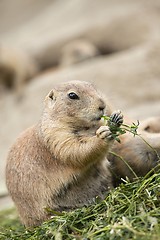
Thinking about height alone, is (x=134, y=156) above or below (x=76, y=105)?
below

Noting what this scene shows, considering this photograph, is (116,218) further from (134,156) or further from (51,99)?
(51,99)

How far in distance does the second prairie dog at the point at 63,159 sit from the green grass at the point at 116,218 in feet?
1.08

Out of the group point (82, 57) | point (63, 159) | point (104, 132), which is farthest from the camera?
point (82, 57)

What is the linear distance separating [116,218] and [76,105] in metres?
1.25

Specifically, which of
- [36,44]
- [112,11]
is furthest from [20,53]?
[112,11]

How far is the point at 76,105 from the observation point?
221 inches

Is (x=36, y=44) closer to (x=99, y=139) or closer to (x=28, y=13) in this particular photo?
(x=28, y=13)

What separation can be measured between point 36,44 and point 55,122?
14.2m

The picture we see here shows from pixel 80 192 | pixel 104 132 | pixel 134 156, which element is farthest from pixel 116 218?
pixel 134 156

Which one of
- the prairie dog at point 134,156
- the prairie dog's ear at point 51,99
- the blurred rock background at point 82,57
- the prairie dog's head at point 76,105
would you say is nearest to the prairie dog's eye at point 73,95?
the prairie dog's head at point 76,105

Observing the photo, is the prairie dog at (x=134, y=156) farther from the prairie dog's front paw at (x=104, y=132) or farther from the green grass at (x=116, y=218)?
the prairie dog's front paw at (x=104, y=132)

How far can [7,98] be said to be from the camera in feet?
58.1

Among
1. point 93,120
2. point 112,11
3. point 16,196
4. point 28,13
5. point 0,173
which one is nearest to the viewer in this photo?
point 93,120

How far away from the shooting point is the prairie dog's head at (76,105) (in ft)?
17.9
